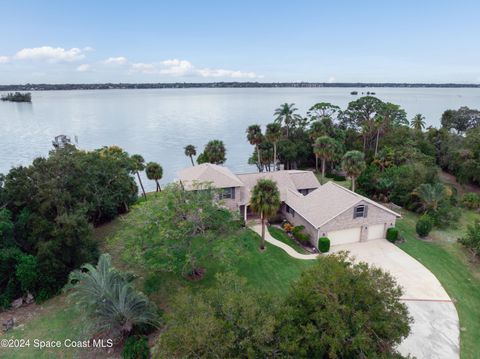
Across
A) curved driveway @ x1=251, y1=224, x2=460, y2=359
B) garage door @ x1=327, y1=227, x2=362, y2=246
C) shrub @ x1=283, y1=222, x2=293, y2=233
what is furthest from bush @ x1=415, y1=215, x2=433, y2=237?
shrub @ x1=283, y1=222, x2=293, y2=233

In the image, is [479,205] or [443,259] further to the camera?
[479,205]

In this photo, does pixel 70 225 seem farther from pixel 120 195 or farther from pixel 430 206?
pixel 430 206

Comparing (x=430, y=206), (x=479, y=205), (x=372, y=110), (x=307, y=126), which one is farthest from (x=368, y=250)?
(x=372, y=110)

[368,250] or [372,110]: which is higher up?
[372,110]

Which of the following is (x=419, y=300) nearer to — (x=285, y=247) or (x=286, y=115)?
(x=285, y=247)

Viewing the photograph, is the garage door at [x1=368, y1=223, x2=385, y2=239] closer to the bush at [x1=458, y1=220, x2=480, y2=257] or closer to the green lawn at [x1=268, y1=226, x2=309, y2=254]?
the bush at [x1=458, y1=220, x2=480, y2=257]

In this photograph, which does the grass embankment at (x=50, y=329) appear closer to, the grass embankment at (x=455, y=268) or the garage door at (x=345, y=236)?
the garage door at (x=345, y=236)

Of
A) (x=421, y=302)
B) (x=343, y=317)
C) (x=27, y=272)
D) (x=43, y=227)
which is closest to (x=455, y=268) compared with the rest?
(x=421, y=302)
